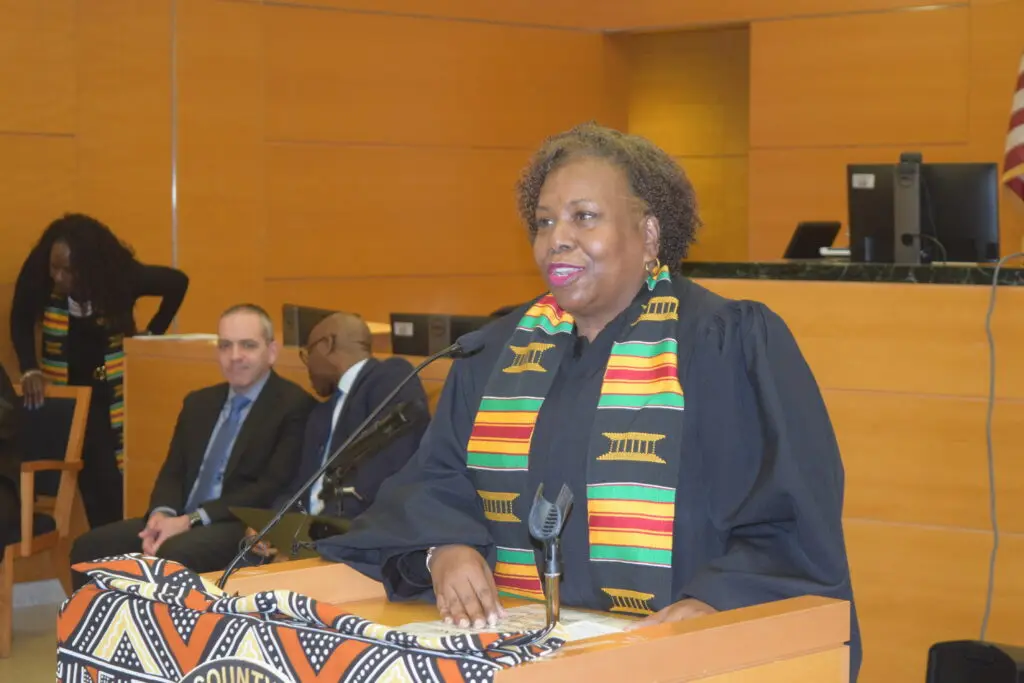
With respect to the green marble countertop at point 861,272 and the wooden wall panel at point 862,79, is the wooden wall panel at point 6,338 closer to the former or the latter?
the green marble countertop at point 861,272

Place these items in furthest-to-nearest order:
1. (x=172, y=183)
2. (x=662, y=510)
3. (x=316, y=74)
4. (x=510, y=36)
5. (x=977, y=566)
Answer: (x=510, y=36) < (x=316, y=74) < (x=172, y=183) < (x=977, y=566) < (x=662, y=510)

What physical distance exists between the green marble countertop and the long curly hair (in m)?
3.36

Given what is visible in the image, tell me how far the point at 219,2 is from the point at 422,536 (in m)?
6.71

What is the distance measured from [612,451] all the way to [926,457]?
2.09 m

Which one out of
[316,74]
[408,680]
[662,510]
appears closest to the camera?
[408,680]

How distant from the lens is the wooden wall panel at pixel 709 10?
29.2 feet

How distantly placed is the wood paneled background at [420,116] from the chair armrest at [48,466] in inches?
68.7

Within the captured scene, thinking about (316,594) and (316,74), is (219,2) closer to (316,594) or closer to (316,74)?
A: (316,74)

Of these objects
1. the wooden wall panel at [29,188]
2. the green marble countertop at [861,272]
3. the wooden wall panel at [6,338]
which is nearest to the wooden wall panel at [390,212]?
the wooden wall panel at [29,188]

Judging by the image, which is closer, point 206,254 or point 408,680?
point 408,680

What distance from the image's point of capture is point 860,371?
13.4 ft

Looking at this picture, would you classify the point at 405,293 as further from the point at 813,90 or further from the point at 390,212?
the point at 813,90

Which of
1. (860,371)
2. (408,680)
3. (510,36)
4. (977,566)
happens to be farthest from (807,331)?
(510,36)

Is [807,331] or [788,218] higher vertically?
[788,218]
